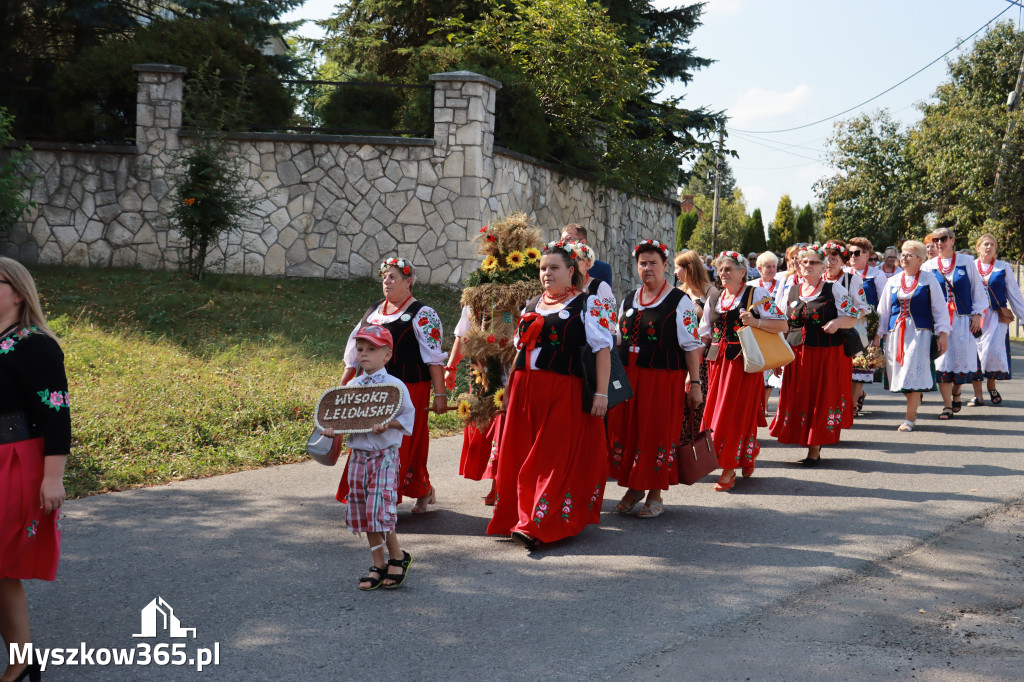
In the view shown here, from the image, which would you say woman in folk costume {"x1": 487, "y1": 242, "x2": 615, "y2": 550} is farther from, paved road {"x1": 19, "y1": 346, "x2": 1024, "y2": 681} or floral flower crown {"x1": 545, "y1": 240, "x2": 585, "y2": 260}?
paved road {"x1": 19, "y1": 346, "x2": 1024, "y2": 681}

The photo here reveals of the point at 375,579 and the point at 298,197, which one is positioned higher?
the point at 298,197

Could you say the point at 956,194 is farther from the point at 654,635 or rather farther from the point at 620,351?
the point at 654,635

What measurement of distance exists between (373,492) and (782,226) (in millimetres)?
65983

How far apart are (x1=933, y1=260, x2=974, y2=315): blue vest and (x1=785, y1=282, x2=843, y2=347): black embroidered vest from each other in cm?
361

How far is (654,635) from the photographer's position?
4461 millimetres

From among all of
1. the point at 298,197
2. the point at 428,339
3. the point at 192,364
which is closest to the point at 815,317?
the point at 428,339

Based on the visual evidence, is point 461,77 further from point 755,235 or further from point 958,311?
point 755,235

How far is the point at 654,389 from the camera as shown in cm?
694

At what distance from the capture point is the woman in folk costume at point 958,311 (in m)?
11.9

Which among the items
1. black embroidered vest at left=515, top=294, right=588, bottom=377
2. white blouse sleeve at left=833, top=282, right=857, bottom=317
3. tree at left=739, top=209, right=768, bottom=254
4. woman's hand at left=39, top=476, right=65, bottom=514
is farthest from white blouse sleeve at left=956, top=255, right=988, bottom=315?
tree at left=739, top=209, right=768, bottom=254

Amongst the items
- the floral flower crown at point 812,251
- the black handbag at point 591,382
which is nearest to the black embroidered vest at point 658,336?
the black handbag at point 591,382

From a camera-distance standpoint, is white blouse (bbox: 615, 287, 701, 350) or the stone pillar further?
the stone pillar

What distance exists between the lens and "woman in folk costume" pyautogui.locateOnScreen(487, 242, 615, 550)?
6051 mm

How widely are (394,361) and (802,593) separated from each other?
121 inches
